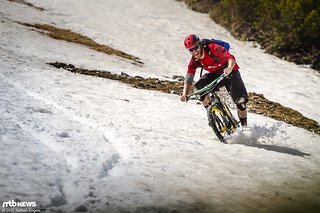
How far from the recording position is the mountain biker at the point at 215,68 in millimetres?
7266

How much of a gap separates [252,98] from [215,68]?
606 cm

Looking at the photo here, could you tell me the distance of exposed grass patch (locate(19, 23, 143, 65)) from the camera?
18.6m

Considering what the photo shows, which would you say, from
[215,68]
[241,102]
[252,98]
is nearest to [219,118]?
[241,102]

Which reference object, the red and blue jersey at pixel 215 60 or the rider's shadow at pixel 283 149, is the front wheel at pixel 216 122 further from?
the red and blue jersey at pixel 215 60

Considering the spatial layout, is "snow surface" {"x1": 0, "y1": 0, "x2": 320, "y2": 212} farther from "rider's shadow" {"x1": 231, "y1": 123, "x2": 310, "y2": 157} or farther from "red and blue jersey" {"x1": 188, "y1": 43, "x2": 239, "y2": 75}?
"red and blue jersey" {"x1": 188, "y1": 43, "x2": 239, "y2": 75}

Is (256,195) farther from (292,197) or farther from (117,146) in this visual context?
(117,146)

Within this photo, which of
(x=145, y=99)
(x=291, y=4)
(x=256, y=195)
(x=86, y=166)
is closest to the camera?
(x=256, y=195)

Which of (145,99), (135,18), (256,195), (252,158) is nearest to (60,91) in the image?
(145,99)

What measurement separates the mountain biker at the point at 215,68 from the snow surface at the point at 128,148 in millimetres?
908

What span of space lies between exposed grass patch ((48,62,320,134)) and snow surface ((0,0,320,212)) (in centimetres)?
72

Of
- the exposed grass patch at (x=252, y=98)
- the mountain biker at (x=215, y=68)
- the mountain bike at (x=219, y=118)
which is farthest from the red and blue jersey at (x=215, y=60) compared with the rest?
the exposed grass patch at (x=252, y=98)

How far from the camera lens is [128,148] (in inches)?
259

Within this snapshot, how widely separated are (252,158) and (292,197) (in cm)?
174

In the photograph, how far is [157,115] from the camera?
9.71m
